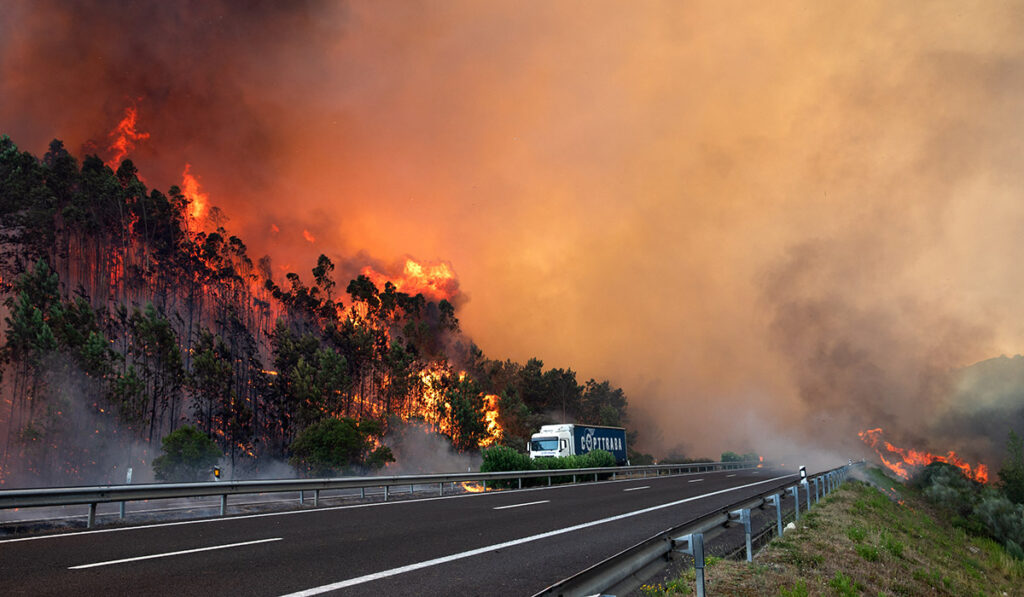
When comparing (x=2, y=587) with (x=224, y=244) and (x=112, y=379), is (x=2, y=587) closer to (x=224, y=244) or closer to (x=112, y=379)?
(x=112, y=379)

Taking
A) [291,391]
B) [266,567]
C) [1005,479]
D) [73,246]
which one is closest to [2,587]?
[266,567]

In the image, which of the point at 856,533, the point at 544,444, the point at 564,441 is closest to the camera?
the point at 856,533

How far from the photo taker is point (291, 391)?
70812 millimetres

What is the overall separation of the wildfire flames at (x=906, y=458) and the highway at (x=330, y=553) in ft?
236

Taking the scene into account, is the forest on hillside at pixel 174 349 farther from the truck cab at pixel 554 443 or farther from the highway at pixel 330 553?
the highway at pixel 330 553

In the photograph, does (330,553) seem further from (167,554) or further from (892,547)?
(892,547)

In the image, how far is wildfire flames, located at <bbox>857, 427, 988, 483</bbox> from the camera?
7231cm

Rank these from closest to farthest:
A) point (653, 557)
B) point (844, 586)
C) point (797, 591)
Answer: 1. point (653, 557)
2. point (797, 591)
3. point (844, 586)

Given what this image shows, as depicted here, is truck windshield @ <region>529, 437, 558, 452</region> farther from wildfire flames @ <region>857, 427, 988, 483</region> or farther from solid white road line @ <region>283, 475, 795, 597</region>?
wildfire flames @ <region>857, 427, 988, 483</region>

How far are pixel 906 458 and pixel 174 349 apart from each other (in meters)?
95.4

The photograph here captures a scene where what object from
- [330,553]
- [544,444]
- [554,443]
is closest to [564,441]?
[554,443]

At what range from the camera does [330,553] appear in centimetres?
827

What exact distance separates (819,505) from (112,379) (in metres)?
55.1

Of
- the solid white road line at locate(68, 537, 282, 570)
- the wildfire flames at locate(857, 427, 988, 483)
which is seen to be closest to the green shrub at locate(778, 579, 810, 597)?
the solid white road line at locate(68, 537, 282, 570)
